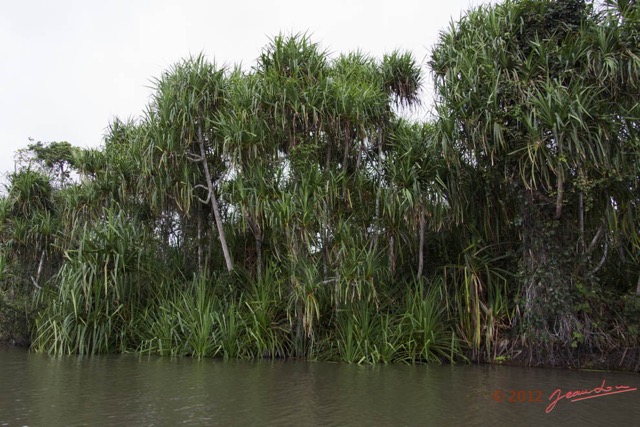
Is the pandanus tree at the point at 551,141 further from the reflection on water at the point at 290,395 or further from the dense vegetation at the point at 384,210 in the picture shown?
the reflection on water at the point at 290,395

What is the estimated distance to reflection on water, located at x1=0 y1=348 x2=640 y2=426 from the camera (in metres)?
4.11

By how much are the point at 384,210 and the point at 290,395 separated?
13.2 ft

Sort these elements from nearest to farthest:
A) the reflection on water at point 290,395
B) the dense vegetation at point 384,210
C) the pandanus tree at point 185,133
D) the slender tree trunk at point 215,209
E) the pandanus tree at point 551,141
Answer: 1. the reflection on water at point 290,395
2. the pandanus tree at point 551,141
3. the dense vegetation at point 384,210
4. the pandanus tree at point 185,133
5. the slender tree trunk at point 215,209

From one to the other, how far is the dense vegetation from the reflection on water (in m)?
0.88

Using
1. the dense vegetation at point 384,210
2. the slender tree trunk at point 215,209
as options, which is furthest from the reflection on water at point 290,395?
the slender tree trunk at point 215,209

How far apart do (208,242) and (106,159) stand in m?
2.94

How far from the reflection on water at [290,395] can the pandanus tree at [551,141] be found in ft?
4.95

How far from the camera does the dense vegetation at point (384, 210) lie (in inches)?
299

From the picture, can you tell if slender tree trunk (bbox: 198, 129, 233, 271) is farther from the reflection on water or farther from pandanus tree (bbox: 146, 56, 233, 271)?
the reflection on water

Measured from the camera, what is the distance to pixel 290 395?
16.8 feet

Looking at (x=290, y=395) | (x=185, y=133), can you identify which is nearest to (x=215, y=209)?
(x=185, y=133)

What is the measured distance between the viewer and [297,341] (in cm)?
831

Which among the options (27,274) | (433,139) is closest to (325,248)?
(433,139)

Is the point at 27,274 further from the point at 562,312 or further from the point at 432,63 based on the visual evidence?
the point at 562,312
